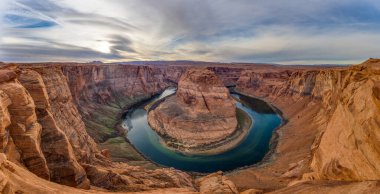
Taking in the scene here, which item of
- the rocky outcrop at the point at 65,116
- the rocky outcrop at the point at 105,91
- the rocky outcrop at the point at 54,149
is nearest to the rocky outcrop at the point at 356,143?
the rocky outcrop at the point at 54,149

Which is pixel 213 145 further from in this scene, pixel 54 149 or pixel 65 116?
pixel 54 149

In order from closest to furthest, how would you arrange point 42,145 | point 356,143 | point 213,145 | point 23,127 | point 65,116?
1. point 356,143
2. point 23,127
3. point 42,145
4. point 65,116
5. point 213,145

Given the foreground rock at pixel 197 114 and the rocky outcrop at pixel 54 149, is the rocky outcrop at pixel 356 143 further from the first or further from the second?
the foreground rock at pixel 197 114

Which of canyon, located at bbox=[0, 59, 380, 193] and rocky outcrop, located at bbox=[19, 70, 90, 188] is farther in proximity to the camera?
rocky outcrop, located at bbox=[19, 70, 90, 188]

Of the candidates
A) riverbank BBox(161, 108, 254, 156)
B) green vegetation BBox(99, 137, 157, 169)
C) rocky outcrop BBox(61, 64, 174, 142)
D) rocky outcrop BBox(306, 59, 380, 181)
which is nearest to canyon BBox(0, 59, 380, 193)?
rocky outcrop BBox(306, 59, 380, 181)

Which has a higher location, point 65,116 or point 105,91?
point 65,116

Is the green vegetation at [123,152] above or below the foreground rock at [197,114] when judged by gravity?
below

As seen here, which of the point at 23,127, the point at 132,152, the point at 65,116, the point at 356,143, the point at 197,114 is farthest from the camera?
the point at 197,114

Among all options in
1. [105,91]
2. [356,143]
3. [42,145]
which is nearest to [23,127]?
[42,145]

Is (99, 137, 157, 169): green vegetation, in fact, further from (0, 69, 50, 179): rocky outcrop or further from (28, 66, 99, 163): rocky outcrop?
(0, 69, 50, 179): rocky outcrop
